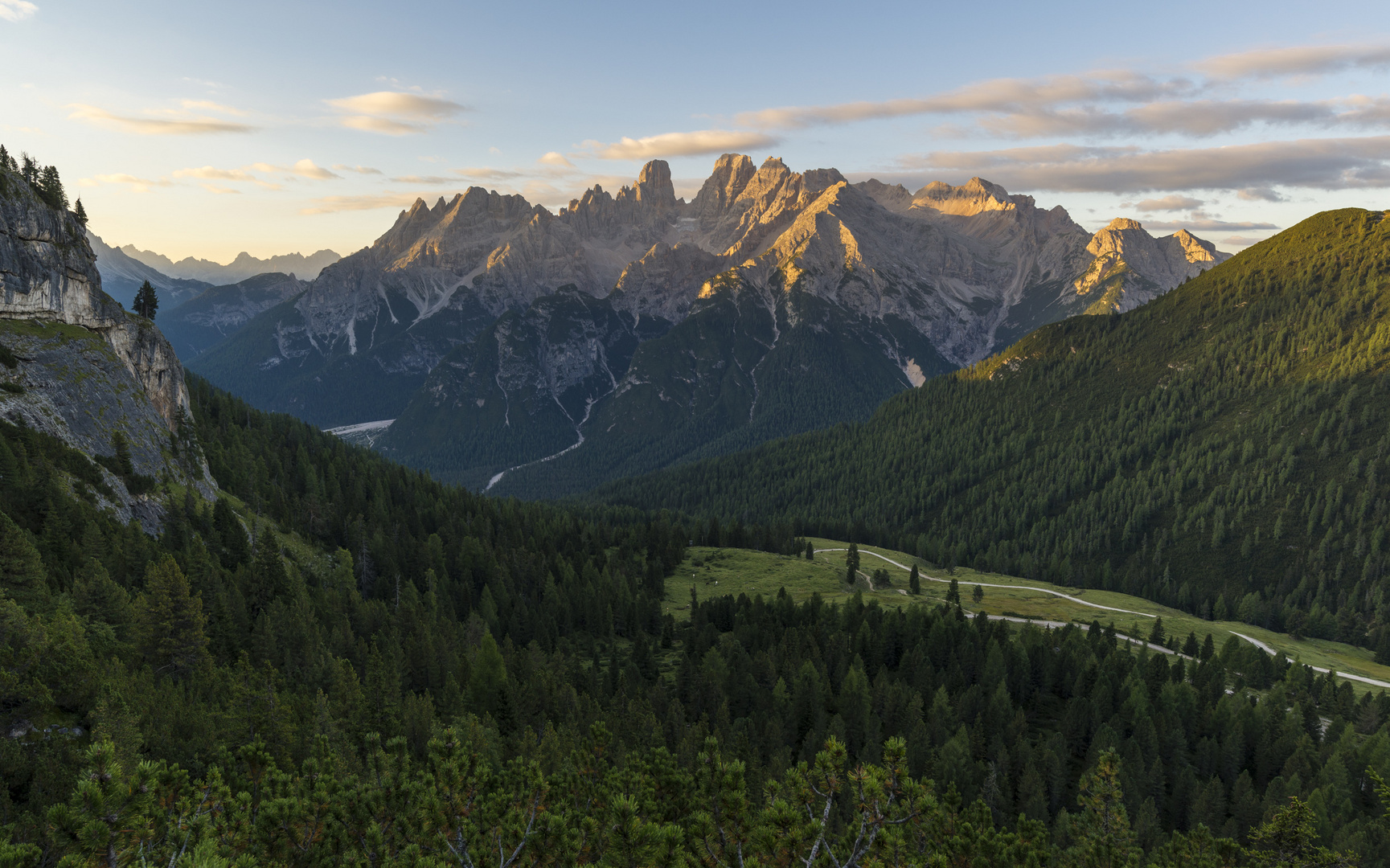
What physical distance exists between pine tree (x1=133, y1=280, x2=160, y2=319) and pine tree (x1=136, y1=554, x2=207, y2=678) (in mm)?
116807

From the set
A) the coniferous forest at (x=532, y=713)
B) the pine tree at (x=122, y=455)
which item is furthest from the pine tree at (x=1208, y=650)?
the pine tree at (x=122, y=455)

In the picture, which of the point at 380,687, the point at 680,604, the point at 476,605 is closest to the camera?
the point at 380,687

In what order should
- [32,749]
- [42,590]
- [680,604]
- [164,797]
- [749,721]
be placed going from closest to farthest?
[164,797] → [32,749] → [42,590] → [749,721] → [680,604]

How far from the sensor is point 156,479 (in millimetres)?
127562

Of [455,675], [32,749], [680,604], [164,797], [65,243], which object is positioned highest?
[65,243]

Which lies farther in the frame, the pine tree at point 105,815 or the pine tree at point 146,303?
the pine tree at point 146,303

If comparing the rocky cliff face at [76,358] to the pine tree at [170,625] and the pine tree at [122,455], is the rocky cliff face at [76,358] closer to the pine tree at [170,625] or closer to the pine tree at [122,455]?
the pine tree at [122,455]

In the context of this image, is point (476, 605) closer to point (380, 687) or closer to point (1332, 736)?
point (380, 687)

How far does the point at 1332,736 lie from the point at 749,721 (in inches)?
3651

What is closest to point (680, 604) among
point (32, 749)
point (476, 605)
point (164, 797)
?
point (476, 605)

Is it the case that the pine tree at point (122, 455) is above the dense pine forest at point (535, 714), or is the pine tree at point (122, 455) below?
above

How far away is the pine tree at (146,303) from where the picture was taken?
17200 centimetres

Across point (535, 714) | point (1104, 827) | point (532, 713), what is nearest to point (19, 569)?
point (532, 713)

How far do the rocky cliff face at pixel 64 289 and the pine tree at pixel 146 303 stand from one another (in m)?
22.1
